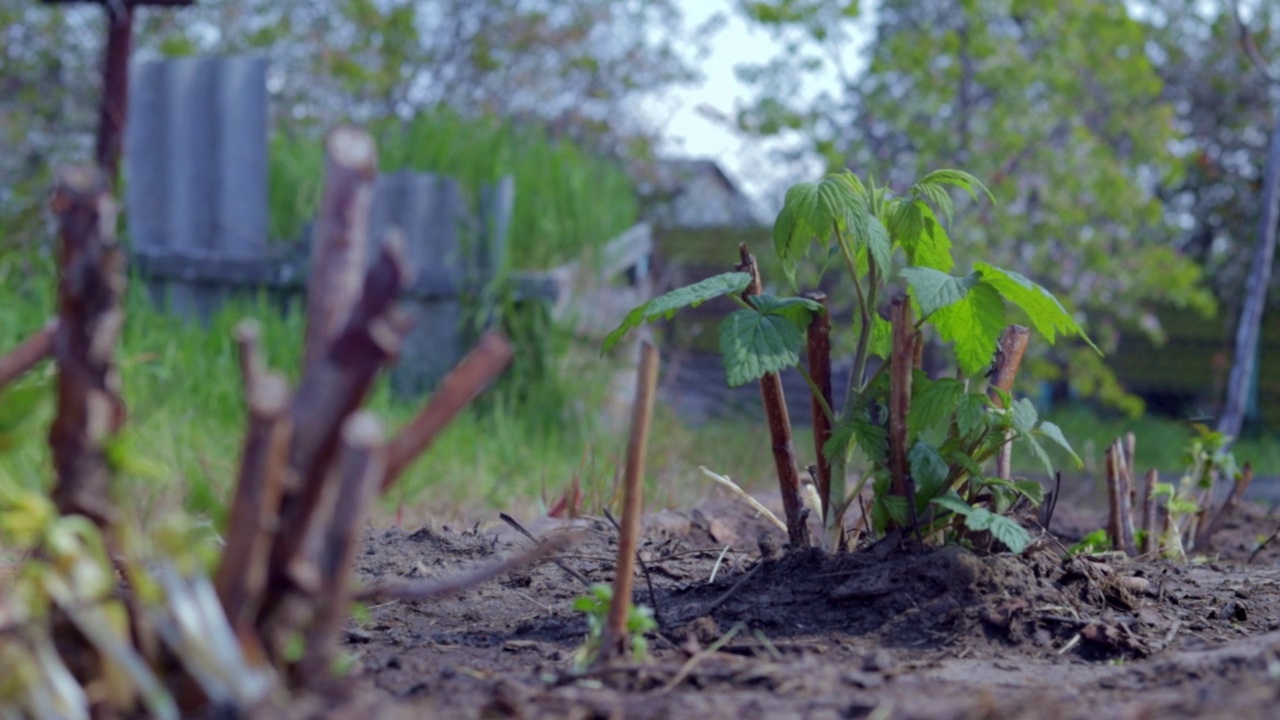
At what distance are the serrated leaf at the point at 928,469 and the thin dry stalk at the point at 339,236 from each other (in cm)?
128

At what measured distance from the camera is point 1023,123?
7668 mm

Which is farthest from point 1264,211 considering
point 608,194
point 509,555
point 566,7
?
point 566,7

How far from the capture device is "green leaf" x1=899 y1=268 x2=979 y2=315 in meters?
2.01

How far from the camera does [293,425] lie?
127 centimetres

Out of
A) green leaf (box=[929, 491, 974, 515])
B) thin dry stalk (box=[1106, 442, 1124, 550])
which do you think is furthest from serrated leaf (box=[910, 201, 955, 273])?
thin dry stalk (box=[1106, 442, 1124, 550])

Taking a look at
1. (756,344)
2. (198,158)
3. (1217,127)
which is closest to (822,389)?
(756,344)

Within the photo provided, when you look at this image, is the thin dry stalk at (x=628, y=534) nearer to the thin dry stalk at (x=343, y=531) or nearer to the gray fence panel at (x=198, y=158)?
the thin dry stalk at (x=343, y=531)

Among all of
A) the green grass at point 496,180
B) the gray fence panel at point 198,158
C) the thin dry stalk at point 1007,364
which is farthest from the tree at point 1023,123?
the thin dry stalk at point 1007,364

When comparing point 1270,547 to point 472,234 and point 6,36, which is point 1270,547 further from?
point 6,36

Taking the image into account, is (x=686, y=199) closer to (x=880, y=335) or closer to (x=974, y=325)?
(x=880, y=335)

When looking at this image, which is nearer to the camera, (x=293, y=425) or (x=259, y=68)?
(x=293, y=425)

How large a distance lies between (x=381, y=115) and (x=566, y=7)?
6.97ft

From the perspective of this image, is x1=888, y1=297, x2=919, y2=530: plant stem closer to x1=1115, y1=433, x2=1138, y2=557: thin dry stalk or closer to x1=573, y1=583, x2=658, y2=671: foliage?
x1=573, y1=583, x2=658, y2=671: foliage

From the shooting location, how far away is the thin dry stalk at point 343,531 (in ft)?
3.82
